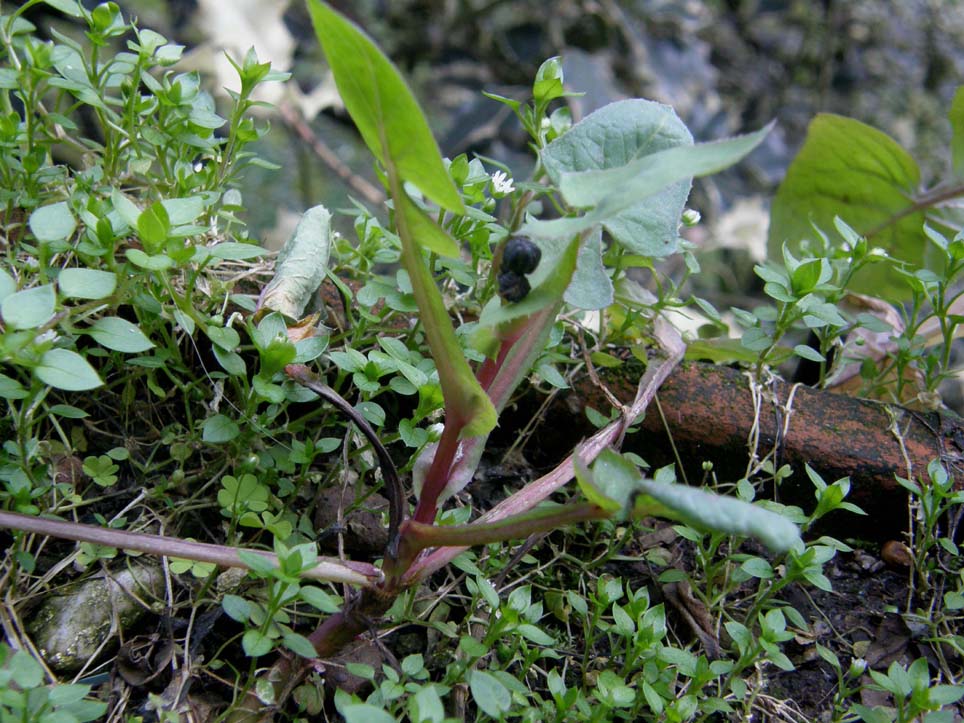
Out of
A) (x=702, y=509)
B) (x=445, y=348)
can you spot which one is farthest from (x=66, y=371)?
(x=702, y=509)

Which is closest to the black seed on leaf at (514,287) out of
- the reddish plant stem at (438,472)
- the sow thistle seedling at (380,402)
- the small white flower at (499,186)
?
the sow thistle seedling at (380,402)

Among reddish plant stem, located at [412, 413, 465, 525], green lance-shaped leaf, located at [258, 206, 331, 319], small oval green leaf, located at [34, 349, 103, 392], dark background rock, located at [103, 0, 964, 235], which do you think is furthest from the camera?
dark background rock, located at [103, 0, 964, 235]

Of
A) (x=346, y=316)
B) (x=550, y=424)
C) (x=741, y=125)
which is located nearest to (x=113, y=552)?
(x=346, y=316)

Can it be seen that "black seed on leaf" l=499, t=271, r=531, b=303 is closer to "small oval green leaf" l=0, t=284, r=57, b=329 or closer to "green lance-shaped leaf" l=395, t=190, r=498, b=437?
"green lance-shaped leaf" l=395, t=190, r=498, b=437

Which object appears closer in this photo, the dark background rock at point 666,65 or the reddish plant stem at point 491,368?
the reddish plant stem at point 491,368

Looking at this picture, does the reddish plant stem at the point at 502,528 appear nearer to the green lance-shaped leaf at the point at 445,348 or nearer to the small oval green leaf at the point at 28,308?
the green lance-shaped leaf at the point at 445,348

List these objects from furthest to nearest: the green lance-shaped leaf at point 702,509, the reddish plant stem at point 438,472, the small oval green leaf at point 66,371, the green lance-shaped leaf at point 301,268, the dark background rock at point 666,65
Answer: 1. the dark background rock at point 666,65
2. the green lance-shaped leaf at point 301,268
3. the reddish plant stem at point 438,472
4. the small oval green leaf at point 66,371
5. the green lance-shaped leaf at point 702,509

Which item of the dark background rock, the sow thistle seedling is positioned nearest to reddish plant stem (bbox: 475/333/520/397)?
the sow thistle seedling
